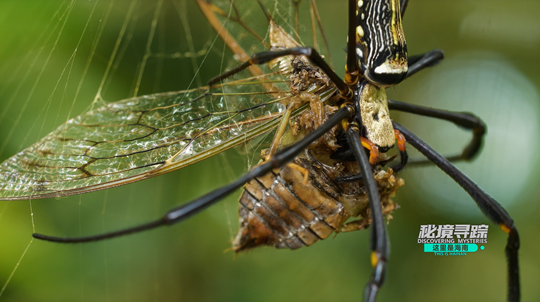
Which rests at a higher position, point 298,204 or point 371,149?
point 371,149

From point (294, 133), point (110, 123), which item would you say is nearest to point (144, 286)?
point (110, 123)

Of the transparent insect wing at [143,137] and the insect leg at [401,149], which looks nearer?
the transparent insect wing at [143,137]

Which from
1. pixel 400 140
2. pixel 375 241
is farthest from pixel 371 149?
pixel 375 241

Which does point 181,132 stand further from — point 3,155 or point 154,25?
point 154,25

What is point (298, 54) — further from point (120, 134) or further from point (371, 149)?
point (120, 134)

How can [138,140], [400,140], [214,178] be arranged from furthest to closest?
[214,178], [400,140], [138,140]

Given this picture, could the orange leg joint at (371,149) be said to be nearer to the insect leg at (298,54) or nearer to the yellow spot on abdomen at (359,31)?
the insect leg at (298,54)

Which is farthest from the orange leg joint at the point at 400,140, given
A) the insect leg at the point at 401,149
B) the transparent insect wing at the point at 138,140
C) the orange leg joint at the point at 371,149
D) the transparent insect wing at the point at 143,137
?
the transparent insect wing at the point at 138,140
